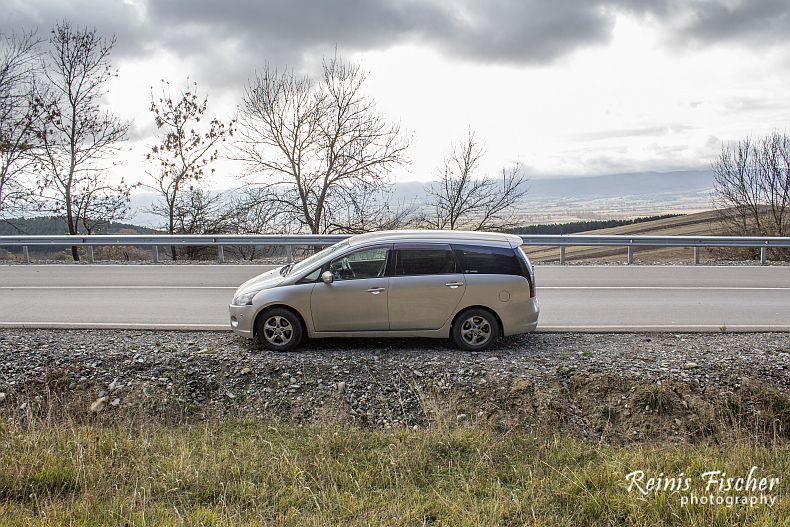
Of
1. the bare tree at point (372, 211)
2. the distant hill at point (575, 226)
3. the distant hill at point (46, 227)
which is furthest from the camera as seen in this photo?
the distant hill at point (575, 226)

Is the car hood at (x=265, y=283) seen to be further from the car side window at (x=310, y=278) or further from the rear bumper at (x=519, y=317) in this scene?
the rear bumper at (x=519, y=317)

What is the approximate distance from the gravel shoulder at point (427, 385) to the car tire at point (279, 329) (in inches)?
6.6

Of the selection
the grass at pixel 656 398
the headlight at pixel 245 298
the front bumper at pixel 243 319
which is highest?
the headlight at pixel 245 298

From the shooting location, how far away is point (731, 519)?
13.2 feet

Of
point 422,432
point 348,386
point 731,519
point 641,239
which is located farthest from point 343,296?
point 641,239

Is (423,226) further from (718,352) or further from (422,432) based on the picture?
(422,432)

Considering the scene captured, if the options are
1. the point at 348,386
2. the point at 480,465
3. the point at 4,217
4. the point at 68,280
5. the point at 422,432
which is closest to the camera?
the point at 480,465

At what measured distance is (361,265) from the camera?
27.2 ft

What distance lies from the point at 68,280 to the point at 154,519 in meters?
13.3

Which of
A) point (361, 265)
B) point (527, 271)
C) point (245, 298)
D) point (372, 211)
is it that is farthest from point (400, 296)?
point (372, 211)

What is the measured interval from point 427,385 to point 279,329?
2334 millimetres

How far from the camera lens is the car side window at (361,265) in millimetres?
8273

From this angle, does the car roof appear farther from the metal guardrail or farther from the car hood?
the metal guardrail

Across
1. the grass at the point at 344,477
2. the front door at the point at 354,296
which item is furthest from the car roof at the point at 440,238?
the grass at the point at 344,477
